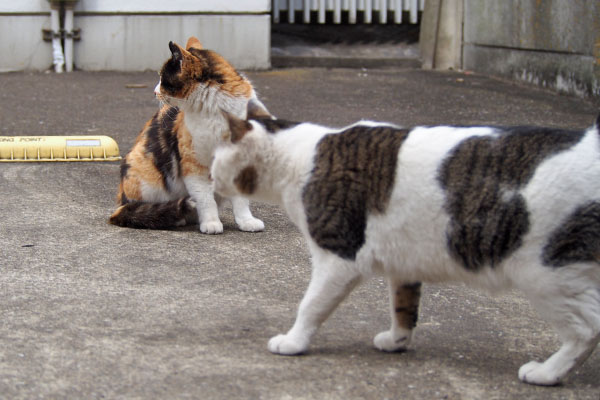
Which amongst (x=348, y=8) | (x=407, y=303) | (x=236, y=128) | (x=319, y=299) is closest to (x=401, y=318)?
(x=407, y=303)

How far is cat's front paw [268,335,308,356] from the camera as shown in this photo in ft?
9.36

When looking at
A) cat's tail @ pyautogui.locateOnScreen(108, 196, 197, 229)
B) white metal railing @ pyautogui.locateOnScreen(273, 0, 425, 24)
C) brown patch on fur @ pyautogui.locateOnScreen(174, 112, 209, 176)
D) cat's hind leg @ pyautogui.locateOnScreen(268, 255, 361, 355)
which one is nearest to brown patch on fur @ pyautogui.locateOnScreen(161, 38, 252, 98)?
brown patch on fur @ pyautogui.locateOnScreen(174, 112, 209, 176)

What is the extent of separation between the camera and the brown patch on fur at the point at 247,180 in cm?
297

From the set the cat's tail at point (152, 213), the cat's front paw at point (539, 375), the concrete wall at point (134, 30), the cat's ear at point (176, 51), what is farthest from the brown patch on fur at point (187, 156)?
the concrete wall at point (134, 30)

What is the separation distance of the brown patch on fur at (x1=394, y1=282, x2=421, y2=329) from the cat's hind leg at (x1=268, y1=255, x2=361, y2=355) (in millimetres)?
240

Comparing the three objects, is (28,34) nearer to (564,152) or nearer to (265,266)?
(265,266)

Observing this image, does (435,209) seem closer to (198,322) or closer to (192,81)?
(198,322)

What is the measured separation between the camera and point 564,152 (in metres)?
2.58

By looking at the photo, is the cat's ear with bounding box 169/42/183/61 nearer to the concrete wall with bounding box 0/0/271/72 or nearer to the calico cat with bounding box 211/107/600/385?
the calico cat with bounding box 211/107/600/385

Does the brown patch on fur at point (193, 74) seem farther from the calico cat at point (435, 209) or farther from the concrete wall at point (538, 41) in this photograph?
the concrete wall at point (538, 41)

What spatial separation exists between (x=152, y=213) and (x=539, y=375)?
2.59 meters

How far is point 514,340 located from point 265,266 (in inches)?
54.0

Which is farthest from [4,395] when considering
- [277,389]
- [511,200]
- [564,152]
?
[564,152]

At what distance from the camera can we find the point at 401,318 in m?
2.95
